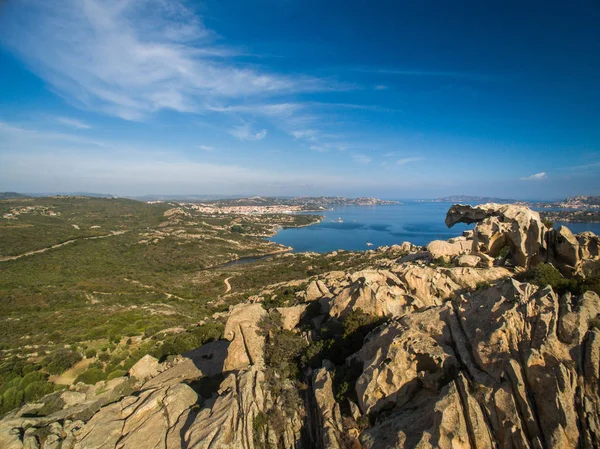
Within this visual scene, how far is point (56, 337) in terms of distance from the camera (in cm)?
2475

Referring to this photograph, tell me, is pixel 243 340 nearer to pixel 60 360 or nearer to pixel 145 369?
pixel 145 369

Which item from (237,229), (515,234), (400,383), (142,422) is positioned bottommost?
(237,229)

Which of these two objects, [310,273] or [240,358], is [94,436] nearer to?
[240,358]

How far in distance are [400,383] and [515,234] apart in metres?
15.2

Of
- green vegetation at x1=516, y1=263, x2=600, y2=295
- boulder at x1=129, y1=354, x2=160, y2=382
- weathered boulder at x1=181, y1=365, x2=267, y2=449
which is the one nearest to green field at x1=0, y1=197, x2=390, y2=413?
boulder at x1=129, y1=354, x2=160, y2=382

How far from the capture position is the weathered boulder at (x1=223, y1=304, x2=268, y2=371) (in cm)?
1476

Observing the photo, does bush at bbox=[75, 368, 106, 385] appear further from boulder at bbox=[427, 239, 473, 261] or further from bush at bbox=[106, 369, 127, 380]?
boulder at bbox=[427, 239, 473, 261]

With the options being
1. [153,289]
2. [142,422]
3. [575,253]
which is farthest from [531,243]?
[153,289]

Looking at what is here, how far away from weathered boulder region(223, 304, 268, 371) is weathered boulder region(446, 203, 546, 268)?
56.0 feet

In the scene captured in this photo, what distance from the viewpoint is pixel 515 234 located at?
19.0 m

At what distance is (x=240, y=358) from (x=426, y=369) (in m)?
9.29

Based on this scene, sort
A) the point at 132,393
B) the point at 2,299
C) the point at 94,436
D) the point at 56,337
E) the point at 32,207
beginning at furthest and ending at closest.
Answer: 1. the point at 32,207
2. the point at 2,299
3. the point at 56,337
4. the point at 132,393
5. the point at 94,436

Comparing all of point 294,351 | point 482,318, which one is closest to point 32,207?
point 294,351

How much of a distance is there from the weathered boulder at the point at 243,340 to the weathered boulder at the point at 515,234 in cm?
1707
